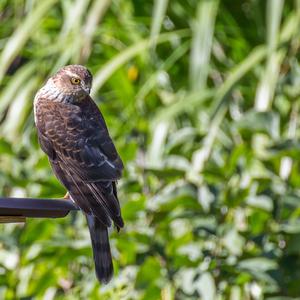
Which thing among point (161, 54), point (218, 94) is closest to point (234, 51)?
point (161, 54)

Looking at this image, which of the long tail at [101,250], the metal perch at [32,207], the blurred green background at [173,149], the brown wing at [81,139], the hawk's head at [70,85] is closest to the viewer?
the metal perch at [32,207]

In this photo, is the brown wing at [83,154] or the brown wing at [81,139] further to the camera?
the brown wing at [81,139]

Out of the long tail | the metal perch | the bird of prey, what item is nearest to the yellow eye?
the bird of prey

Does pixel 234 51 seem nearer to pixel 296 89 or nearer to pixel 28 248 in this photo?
pixel 296 89

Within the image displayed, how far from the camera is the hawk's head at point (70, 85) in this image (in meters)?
3.75

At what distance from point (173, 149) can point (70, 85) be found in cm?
145

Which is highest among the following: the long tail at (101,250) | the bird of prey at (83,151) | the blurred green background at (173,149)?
the bird of prey at (83,151)

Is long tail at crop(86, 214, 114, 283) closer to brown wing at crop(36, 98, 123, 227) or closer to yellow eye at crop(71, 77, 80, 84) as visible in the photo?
brown wing at crop(36, 98, 123, 227)

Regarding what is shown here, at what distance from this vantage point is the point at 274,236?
4836 millimetres

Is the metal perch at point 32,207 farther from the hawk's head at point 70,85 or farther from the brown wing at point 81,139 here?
Result: the hawk's head at point 70,85

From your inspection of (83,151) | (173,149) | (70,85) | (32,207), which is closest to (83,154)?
(83,151)

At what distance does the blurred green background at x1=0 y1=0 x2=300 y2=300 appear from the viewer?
15.1 ft

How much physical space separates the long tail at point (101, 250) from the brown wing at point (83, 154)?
115 millimetres

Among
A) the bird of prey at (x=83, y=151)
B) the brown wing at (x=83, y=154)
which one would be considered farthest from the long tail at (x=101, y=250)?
the brown wing at (x=83, y=154)
